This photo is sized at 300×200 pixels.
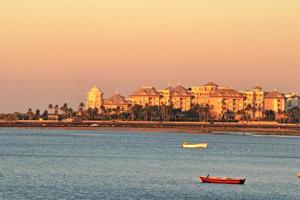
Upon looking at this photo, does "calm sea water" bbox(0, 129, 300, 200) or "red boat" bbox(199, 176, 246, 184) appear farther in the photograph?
"red boat" bbox(199, 176, 246, 184)

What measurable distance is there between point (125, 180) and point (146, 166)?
15755 millimetres

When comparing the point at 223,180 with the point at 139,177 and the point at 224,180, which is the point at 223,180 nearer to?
the point at 224,180

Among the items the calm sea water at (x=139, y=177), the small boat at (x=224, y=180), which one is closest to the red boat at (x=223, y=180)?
the small boat at (x=224, y=180)

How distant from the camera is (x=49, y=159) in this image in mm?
91625

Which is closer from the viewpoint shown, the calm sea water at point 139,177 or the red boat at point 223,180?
the calm sea water at point 139,177

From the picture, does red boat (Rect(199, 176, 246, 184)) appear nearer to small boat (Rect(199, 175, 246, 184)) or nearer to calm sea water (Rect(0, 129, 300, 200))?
small boat (Rect(199, 175, 246, 184))

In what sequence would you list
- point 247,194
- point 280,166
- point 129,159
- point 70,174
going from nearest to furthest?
point 247,194 → point 70,174 → point 280,166 → point 129,159

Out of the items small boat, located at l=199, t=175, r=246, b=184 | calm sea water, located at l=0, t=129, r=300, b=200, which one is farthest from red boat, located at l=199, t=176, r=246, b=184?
calm sea water, located at l=0, t=129, r=300, b=200

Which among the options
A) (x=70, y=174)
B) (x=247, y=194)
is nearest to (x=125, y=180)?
(x=70, y=174)

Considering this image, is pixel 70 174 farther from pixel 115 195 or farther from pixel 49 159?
pixel 49 159

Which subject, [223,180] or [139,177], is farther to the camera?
[139,177]

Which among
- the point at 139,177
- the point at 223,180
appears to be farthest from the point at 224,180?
the point at 139,177

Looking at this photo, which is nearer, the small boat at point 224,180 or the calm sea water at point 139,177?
the calm sea water at point 139,177

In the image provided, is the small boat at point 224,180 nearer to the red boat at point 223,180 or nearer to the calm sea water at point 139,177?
the red boat at point 223,180
